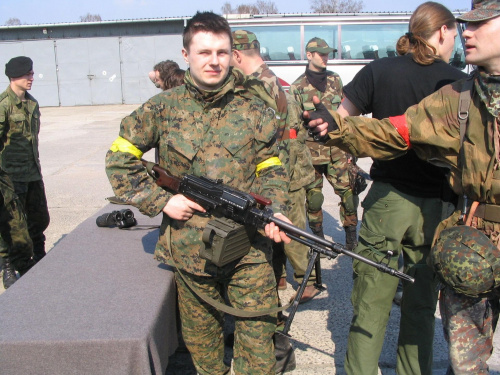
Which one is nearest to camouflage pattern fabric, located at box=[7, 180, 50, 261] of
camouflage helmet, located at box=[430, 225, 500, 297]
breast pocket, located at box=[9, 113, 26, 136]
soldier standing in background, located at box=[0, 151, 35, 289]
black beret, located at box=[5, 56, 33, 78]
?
soldier standing in background, located at box=[0, 151, 35, 289]

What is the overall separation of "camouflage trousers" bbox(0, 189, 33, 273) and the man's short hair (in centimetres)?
259

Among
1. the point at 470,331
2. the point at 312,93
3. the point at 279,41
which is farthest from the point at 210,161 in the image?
the point at 279,41

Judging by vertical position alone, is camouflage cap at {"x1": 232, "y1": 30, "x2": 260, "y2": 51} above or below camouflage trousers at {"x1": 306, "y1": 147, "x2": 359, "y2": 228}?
above

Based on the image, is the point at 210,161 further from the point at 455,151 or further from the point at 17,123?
the point at 17,123

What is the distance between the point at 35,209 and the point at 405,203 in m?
3.57

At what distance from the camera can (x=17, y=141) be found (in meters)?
4.44

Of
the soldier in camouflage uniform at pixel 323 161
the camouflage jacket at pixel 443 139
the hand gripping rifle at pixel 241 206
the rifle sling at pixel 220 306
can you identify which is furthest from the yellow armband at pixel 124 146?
the soldier in camouflage uniform at pixel 323 161

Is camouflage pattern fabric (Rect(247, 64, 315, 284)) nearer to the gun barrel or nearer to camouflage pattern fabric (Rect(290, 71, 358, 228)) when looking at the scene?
camouflage pattern fabric (Rect(290, 71, 358, 228))

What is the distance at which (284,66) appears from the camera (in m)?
11.3

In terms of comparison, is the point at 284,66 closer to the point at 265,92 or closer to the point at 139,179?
the point at 265,92

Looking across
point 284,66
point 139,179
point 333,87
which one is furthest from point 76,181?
point 139,179

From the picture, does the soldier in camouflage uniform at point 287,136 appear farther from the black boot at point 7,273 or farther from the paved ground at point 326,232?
the black boot at point 7,273

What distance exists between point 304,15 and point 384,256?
9598 millimetres

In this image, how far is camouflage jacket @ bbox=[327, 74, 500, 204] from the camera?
195 centimetres
